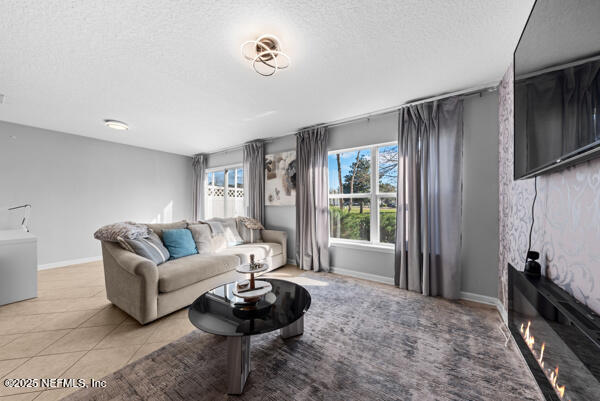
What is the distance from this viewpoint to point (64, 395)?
127 cm

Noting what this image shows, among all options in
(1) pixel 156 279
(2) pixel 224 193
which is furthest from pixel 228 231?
(2) pixel 224 193

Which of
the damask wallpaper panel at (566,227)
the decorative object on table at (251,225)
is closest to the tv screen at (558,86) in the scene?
the damask wallpaper panel at (566,227)

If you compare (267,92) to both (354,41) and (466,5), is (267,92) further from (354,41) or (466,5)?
(466,5)

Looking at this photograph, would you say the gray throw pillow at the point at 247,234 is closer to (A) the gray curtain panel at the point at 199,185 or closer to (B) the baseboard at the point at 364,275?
(B) the baseboard at the point at 364,275

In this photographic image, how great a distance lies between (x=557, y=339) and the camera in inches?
38.7

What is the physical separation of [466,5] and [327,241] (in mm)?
2940

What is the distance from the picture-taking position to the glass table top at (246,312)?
1298mm

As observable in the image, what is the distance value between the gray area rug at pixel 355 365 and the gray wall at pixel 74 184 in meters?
3.90

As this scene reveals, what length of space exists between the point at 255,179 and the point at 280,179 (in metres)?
0.62

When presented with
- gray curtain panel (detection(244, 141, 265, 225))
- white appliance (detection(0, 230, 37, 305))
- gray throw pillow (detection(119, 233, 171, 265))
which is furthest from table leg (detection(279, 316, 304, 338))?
white appliance (detection(0, 230, 37, 305))

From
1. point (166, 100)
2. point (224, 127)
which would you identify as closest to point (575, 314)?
point (166, 100)

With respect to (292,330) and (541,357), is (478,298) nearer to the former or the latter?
(541,357)

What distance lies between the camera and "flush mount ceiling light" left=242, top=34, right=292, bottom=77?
169 cm

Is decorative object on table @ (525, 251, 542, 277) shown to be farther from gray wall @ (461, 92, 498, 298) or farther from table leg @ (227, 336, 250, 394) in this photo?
table leg @ (227, 336, 250, 394)
